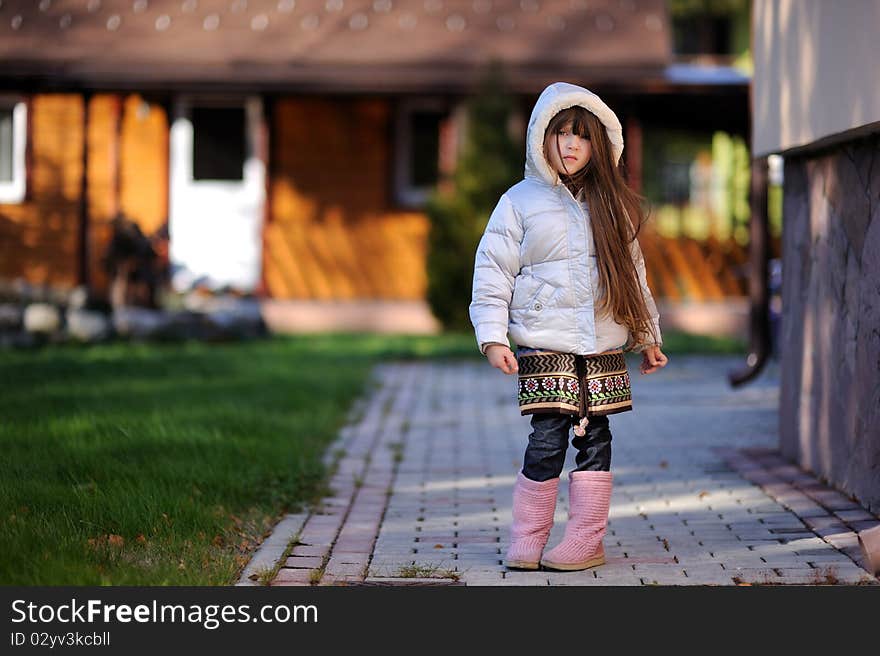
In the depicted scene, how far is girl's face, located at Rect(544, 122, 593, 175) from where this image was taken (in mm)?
5262

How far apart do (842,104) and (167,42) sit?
1315 centimetres

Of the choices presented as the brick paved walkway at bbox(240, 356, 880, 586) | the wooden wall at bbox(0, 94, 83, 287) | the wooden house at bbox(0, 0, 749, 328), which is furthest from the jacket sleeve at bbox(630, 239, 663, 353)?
the wooden wall at bbox(0, 94, 83, 287)

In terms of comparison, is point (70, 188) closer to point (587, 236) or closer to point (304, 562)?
point (304, 562)

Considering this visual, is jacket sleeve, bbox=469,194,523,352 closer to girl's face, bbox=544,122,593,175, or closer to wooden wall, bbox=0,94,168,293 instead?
girl's face, bbox=544,122,593,175

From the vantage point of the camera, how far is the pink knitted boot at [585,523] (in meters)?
5.24

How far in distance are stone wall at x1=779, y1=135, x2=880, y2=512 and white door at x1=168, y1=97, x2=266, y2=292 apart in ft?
39.4

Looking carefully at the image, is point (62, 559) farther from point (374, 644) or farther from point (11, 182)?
point (11, 182)

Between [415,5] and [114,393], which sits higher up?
[415,5]

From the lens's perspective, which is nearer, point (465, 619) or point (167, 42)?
point (465, 619)

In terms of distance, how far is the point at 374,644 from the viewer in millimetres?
4102

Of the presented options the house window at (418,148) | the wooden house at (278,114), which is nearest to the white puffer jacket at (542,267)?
the wooden house at (278,114)

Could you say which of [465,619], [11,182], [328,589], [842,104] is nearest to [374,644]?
[465,619]

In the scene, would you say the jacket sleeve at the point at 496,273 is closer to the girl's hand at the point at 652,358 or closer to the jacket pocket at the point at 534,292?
the jacket pocket at the point at 534,292

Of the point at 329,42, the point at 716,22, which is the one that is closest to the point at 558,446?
the point at 329,42
